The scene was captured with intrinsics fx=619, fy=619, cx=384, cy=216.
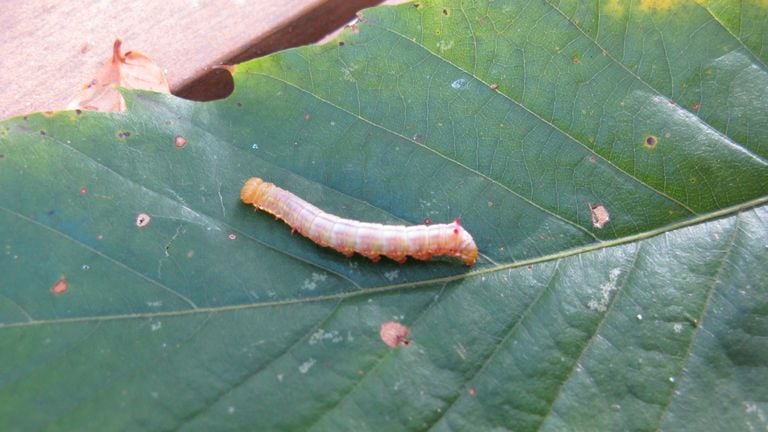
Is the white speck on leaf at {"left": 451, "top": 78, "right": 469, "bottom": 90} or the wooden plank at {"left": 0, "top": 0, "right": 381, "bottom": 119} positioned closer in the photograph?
the white speck on leaf at {"left": 451, "top": 78, "right": 469, "bottom": 90}

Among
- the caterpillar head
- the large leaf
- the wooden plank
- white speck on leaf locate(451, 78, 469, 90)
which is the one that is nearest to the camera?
the large leaf

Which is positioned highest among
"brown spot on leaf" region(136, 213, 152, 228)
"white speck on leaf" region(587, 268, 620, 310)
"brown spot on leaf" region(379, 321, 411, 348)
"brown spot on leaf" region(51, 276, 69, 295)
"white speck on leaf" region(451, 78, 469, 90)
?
"white speck on leaf" region(451, 78, 469, 90)

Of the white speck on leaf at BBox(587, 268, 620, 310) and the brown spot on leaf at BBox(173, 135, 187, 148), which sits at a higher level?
the white speck on leaf at BBox(587, 268, 620, 310)

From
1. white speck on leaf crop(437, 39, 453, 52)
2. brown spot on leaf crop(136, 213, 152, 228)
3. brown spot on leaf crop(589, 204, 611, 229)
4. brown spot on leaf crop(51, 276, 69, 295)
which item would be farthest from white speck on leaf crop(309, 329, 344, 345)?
white speck on leaf crop(437, 39, 453, 52)

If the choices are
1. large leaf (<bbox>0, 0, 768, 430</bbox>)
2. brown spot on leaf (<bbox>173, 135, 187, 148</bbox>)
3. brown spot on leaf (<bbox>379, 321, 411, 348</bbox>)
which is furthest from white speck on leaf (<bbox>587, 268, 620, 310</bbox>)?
brown spot on leaf (<bbox>173, 135, 187, 148</bbox>)

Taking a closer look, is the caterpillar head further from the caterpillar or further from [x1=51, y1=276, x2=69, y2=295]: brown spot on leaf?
[x1=51, y1=276, x2=69, y2=295]: brown spot on leaf

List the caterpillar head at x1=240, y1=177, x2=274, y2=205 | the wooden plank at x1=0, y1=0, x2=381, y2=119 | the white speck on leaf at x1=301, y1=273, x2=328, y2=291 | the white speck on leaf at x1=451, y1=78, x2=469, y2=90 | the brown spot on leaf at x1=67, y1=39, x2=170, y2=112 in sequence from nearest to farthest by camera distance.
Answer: the white speck on leaf at x1=301, y1=273, x2=328, y2=291
the caterpillar head at x1=240, y1=177, x2=274, y2=205
the white speck on leaf at x1=451, y1=78, x2=469, y2=90
the brown spot on leaf at x1=67, y1=39, x2=170, y2=112
the wooden plank at x1=0, y1=0, x2=381, y2=119

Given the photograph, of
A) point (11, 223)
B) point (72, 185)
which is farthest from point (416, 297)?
point (11, 223)
